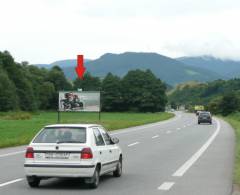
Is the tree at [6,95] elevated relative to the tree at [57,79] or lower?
lower

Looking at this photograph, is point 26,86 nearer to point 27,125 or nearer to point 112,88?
point 112,88

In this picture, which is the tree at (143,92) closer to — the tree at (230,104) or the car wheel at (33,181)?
the tree at (230,104)

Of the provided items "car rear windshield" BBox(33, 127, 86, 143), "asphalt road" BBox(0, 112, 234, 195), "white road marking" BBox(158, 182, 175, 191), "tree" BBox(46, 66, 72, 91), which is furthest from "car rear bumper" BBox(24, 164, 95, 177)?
"tree" BBox(46, 66, 72, 91)

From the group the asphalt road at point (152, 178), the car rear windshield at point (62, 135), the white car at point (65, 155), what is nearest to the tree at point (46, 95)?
the asphalt road at point (152, 178)

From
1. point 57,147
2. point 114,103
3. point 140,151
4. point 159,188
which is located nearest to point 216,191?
point 159,188

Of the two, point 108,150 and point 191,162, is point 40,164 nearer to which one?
point 108,150

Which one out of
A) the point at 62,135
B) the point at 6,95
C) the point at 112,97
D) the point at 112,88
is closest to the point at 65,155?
the point at 62,135


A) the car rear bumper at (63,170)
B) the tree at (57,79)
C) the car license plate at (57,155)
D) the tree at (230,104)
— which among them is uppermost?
the tree at (57,79)

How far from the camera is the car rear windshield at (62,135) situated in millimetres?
12766

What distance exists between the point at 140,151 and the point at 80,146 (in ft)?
39.4

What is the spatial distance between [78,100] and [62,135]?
38648 millimetres

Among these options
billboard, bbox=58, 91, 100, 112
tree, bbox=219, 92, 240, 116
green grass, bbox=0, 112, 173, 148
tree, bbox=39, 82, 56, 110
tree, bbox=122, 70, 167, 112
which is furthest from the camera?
tree, bbox=122, 70, 167, 112

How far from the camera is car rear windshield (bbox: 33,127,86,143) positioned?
12.8 meters

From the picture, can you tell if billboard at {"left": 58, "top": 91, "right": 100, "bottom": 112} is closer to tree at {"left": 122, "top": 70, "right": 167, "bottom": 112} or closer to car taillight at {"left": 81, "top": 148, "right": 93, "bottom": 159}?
car taillight at {"left": 81, "top": 148, "right": 93, "bottom": 159}
